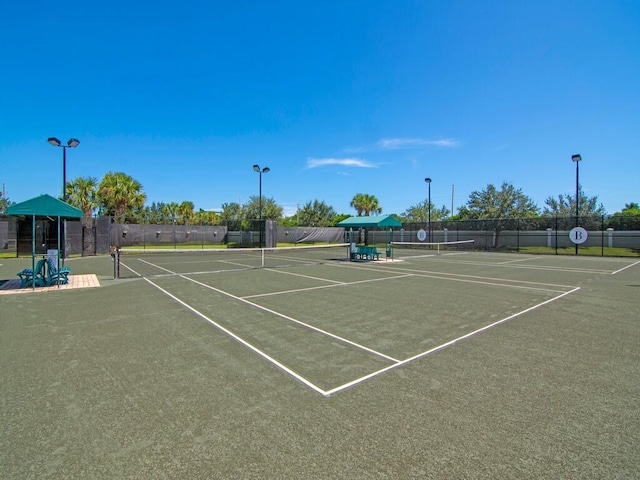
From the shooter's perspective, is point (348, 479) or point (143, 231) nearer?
point (348, 479)

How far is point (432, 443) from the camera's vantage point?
9.06ft

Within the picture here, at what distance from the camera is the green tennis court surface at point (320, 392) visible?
8.43 ft

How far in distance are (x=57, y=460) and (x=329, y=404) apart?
2.25 meters

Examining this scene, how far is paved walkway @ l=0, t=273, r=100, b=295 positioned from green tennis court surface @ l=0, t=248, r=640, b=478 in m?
3.02

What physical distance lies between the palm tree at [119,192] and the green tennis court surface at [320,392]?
1151 inches

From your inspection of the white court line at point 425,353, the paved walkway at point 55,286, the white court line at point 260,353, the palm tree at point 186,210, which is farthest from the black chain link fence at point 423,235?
the palm tree at point 186,210

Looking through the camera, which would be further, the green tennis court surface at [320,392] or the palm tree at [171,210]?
the palm tree at [171,210]

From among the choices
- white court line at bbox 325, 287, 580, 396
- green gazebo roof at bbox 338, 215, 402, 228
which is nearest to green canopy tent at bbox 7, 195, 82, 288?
white court line at bbox 325, 287, 580, 396

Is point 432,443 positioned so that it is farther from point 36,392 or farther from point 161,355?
point 36,392

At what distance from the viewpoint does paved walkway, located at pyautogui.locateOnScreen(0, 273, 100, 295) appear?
34.2 ft

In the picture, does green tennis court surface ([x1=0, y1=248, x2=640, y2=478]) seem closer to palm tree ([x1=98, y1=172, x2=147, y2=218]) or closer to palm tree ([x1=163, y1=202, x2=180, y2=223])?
palm tree ([x1=98, y1=172, x2=147, y2=218])

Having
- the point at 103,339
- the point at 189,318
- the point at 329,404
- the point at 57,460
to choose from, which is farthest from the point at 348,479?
the point at 189,318

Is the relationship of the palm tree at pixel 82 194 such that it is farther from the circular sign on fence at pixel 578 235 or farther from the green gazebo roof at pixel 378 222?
the circular sign on fence at pixel 578 235

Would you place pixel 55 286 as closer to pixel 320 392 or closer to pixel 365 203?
pixel 320 392
